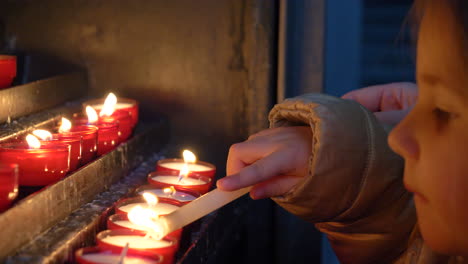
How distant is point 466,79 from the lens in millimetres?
805

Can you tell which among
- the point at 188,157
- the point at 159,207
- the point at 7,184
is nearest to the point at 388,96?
the point at 188,157

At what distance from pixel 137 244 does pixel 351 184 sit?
1.37ft

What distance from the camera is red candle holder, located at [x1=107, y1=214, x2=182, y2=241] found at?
1109 mm

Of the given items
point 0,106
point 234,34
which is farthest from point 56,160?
point 234,34

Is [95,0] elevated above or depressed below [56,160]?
above

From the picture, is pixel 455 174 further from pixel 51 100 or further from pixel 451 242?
pixel 51 100

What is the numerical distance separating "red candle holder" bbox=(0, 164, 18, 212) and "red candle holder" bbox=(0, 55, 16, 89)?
0.53m

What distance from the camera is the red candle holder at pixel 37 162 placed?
1.14m

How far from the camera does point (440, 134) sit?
85 centimetres

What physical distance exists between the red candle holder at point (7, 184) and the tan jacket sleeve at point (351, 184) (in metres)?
0.48

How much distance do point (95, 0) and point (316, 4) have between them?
2.24ft

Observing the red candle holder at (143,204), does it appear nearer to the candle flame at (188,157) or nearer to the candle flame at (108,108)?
the candle flame at (188,157)

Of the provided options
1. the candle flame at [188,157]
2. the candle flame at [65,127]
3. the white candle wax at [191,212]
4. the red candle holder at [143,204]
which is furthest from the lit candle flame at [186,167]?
the white candle wax at [191,212]

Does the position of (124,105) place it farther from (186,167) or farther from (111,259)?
(111,259)
